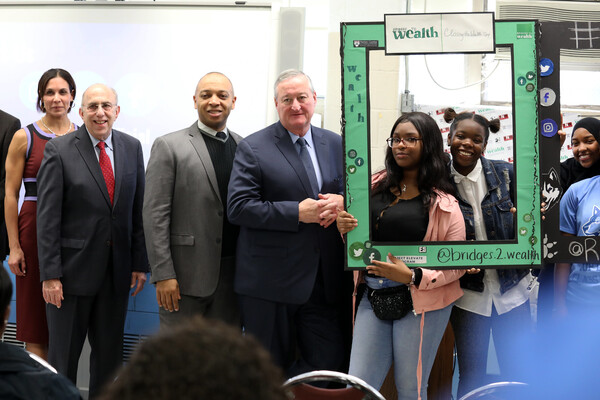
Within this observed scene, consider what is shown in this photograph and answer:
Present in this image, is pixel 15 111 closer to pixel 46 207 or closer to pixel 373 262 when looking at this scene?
pixel 46 207

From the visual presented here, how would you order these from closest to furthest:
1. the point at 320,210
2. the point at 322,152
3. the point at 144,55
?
the point at 320,210, the point at 322,152, the point at 144,55

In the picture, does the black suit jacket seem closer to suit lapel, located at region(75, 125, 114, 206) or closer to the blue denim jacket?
suit lapel, located at region(75, 125, 114, 206)

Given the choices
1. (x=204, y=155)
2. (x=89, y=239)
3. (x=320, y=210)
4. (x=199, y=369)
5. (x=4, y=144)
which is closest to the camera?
(x=199, y=369)

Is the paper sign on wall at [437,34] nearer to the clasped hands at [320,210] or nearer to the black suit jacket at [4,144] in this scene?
the clasped hands at [320,210]

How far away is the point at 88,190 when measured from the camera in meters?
3.22

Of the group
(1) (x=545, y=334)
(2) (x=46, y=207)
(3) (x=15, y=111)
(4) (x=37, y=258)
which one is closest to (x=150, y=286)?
(4) (x=37, y=258)

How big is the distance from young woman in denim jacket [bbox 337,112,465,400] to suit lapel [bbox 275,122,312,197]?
14.1 inches

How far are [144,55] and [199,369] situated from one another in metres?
3.76

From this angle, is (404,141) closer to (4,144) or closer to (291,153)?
(291,153)

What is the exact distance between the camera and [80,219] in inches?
127

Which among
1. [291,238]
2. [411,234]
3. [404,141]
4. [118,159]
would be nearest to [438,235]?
[411,234]

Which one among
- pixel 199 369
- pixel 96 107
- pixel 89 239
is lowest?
pixel 199 369

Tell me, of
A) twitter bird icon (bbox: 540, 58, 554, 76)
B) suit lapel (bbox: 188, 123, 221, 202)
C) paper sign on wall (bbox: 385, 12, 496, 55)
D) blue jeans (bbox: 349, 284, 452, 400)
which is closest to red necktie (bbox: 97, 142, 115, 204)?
suit lapel (bbox: 188, 123, 221, 202)

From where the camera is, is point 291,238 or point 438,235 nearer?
point 438,235
